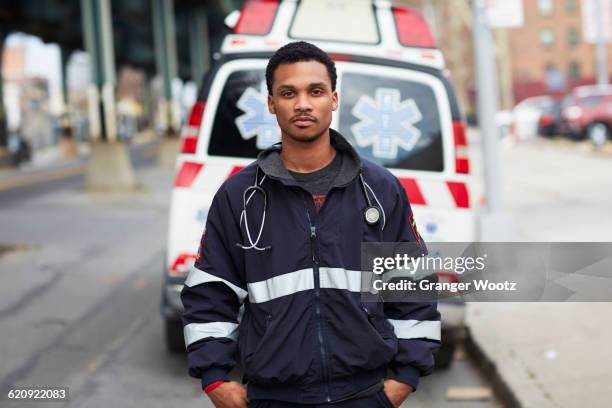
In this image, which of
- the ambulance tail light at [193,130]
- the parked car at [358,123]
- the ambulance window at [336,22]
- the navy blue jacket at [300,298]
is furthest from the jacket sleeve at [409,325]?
the ambulance window at [336,22]

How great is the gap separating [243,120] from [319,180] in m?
3.42

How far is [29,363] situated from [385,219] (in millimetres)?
4855

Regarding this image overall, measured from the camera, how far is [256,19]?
6391 mm

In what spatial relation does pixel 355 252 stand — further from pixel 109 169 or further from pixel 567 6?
pixel 567 6

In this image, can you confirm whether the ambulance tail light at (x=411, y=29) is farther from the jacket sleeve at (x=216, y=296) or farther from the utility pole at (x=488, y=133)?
the utility pole at (x=488, y=133)

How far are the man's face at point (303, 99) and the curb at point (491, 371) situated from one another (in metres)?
3.15

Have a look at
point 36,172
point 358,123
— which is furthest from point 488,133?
point 36,172

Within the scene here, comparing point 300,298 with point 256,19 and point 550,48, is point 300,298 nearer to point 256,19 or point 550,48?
point 256,19

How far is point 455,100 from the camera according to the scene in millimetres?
6148

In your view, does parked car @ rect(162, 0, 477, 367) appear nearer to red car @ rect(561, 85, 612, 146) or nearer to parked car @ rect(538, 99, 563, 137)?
red car @ rect(561, 85, 612, 146)

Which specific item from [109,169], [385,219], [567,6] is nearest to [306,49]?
[385,219]

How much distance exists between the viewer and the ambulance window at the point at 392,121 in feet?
19.6

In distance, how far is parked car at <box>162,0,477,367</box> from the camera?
601 cm

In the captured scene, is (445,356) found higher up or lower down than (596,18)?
lower down
